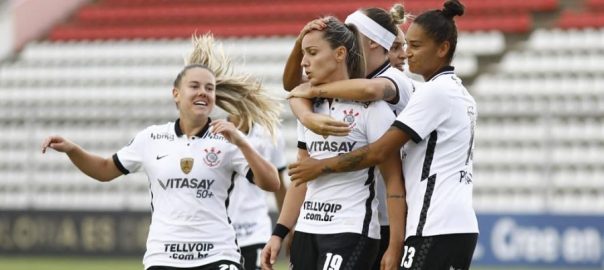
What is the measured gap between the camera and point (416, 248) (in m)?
5.12

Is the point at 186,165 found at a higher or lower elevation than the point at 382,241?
higher

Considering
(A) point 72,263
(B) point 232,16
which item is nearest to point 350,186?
(A) point 72,263

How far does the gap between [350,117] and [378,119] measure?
0.13 meters

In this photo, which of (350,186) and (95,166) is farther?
(95,166)

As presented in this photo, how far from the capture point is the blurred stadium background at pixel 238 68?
15812 mm

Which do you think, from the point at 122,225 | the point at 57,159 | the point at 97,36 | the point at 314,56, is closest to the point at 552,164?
the point at 122,225

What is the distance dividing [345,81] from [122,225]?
11.2 m

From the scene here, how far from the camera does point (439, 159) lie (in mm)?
5156

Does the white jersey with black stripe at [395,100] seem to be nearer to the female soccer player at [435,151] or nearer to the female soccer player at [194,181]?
the female soccer player at [435,151]

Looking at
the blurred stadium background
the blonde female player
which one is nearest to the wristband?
the blonde female player

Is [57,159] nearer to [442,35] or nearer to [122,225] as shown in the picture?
[122,225]

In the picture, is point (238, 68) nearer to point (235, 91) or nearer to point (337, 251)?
point (235, 91)

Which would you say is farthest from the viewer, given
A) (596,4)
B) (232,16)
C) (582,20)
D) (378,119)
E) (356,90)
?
(232,16)

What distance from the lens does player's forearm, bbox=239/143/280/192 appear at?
632cm
